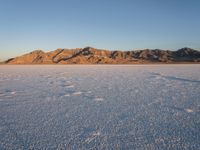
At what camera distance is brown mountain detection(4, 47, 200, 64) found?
127 meters

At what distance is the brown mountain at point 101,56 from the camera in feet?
418

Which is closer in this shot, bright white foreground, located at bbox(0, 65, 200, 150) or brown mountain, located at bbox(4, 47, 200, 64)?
bright white foreground, located at bbox(0, 65, 200, 150)

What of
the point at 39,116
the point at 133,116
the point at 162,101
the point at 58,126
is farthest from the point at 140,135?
the point at 162,101

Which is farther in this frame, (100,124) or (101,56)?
(101,56)

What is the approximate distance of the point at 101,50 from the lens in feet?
508

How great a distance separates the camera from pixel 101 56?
454 ft

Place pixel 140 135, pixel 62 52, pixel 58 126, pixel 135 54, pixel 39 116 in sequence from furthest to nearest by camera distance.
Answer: pixel 62 52
pixel 135 54
pixel 39 116
pixel 58 126
pixel 140 135

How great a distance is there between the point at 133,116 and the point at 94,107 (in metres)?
1.00

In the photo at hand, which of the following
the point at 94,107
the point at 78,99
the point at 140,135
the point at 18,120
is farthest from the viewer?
the point at 78,99

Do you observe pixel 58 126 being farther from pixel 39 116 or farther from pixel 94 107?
pixel 94 107

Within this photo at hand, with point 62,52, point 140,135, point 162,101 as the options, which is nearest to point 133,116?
point 140,135

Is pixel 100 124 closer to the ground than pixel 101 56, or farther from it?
farther from it

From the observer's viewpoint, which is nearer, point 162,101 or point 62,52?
point 162,101

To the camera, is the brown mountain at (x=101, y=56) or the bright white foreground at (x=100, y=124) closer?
the bright white foreground at (x=100, y=124)
